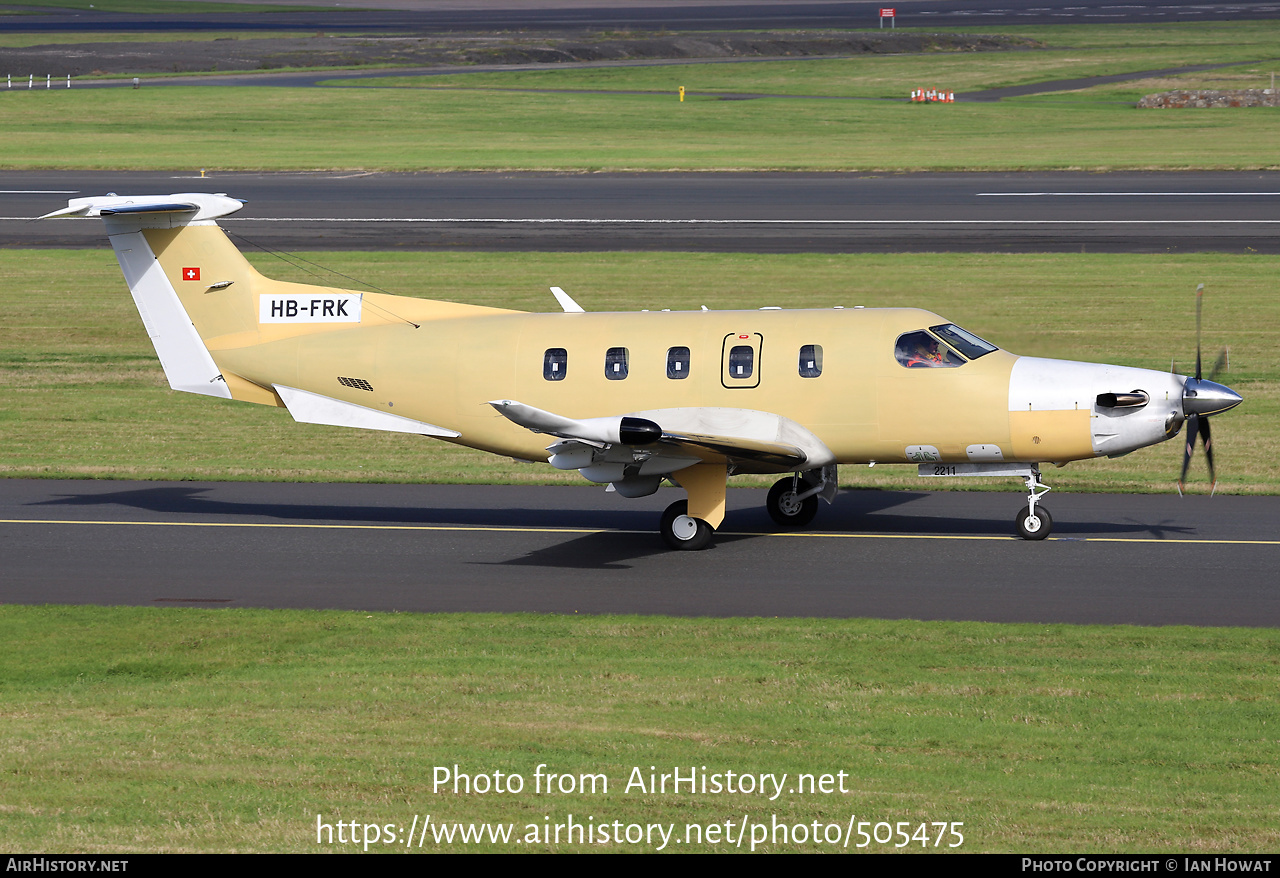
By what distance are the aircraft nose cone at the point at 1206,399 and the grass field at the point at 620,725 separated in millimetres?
3835

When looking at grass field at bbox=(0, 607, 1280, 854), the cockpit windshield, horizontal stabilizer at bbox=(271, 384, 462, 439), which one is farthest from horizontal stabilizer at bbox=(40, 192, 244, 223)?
the cockpit windshield

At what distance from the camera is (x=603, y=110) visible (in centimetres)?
7844

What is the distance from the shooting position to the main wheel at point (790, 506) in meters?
20.3

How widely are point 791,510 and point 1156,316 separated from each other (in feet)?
55.5

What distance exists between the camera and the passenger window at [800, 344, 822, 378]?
18.8 metres

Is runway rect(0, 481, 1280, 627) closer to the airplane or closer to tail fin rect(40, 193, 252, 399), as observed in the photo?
the airplane

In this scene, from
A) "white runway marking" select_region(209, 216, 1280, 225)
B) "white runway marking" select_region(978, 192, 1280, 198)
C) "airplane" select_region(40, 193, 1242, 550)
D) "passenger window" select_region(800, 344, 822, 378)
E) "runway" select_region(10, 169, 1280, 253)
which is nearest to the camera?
"airplane" select_region(40, 193, 1242, 550)

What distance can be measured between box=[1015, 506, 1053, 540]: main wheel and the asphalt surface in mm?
116184

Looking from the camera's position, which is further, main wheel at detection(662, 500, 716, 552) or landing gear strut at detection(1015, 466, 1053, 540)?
main wheel at detection(662, 500, 716, 552)

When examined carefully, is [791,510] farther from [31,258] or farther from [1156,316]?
[31,258]

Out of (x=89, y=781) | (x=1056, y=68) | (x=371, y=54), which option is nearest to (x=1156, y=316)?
(x=89, y=781)

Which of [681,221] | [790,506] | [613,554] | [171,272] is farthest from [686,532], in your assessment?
[681,221]

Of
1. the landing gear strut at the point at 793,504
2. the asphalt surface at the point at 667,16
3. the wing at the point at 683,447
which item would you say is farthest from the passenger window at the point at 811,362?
the asphalt surface at the point at 667,16

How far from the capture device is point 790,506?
802 inches
